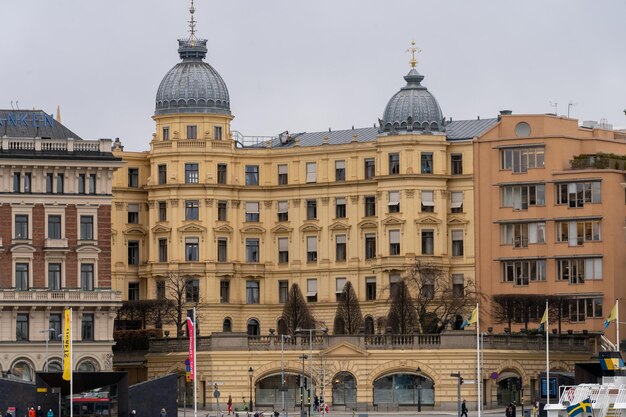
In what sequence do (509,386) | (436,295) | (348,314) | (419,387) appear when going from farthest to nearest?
(436,295) → (348,314) → (509,386) → (419,387)

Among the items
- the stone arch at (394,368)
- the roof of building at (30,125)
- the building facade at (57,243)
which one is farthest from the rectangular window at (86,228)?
the stone arch at (394,368)

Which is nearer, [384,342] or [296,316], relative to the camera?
[384,342]

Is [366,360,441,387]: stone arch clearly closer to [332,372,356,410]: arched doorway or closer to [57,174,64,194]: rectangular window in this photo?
[332,372,356,410]: arched doorway

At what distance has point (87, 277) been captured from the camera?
611 feet

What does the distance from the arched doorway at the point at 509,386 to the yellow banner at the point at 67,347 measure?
1258 inches

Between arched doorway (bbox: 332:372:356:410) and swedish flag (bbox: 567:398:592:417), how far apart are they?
48.2 m

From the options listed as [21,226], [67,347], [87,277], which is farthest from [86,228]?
[67,347]

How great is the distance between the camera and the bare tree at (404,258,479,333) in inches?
7574

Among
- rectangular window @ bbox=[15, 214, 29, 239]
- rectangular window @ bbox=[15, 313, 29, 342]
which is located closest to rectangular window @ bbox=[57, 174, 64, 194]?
rectangular window @ bbox=[15, 214, 29, 239]

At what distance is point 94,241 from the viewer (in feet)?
611

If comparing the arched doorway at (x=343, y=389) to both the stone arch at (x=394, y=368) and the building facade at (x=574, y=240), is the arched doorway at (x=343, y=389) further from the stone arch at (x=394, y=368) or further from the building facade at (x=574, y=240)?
the building facade at (x=574, y=240)

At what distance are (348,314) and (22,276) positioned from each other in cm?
2660

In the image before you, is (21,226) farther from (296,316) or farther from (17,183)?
(296,316)

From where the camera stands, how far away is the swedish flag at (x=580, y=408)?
131250 mm
